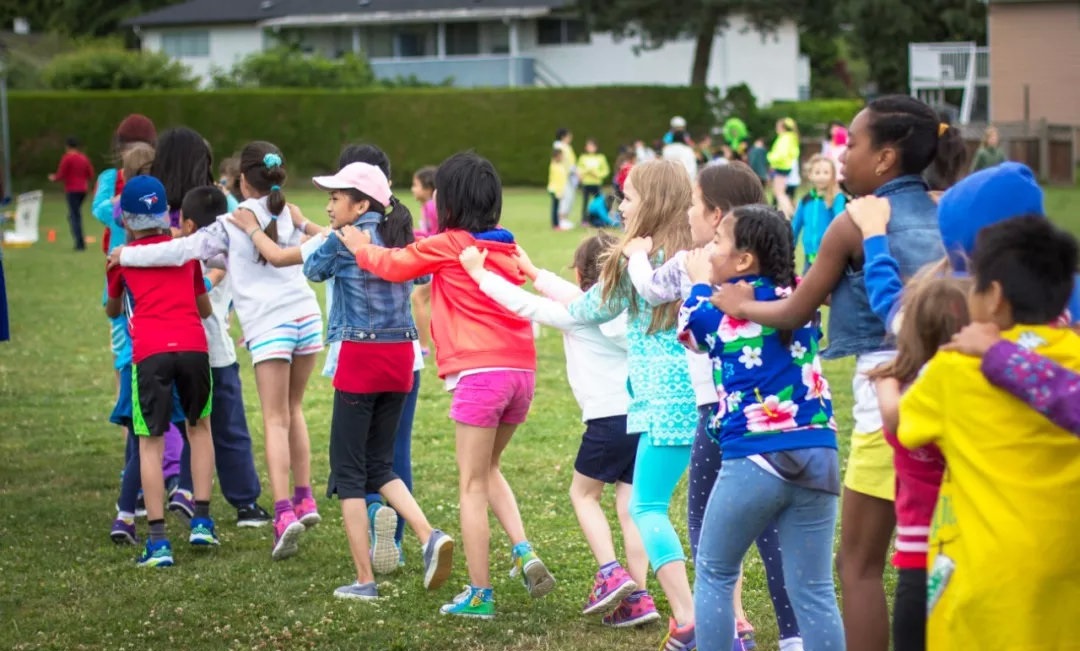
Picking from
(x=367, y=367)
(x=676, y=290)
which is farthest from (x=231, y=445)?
(x=676, y=290)

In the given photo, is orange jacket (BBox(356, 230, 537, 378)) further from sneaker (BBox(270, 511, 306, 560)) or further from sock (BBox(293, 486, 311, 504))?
sock (BBox(293, 486, 311, 504))

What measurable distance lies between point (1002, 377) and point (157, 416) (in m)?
4.54

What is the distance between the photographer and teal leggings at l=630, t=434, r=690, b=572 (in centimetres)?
505

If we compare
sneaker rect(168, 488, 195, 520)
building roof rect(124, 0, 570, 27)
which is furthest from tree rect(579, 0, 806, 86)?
sneaker rect(168, 488, 195, 520)

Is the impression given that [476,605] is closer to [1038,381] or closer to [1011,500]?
[1011,500]

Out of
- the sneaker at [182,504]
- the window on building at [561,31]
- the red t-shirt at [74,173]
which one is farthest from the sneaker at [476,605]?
the window on building at [561,31]

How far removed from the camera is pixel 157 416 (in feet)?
21.9

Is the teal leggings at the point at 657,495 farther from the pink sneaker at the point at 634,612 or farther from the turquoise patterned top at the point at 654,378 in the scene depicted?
the pink sneaker at the point at 634,612

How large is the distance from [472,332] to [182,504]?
270cm

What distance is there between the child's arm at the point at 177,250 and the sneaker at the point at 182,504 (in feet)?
4.86

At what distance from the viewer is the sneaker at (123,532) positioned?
6.97 metres

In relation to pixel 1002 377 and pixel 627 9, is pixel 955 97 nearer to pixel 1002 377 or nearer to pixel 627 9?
pixel 627 9

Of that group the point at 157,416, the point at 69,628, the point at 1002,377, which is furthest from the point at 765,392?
the point at 157,416

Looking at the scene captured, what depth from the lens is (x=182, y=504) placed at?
7.44 m
